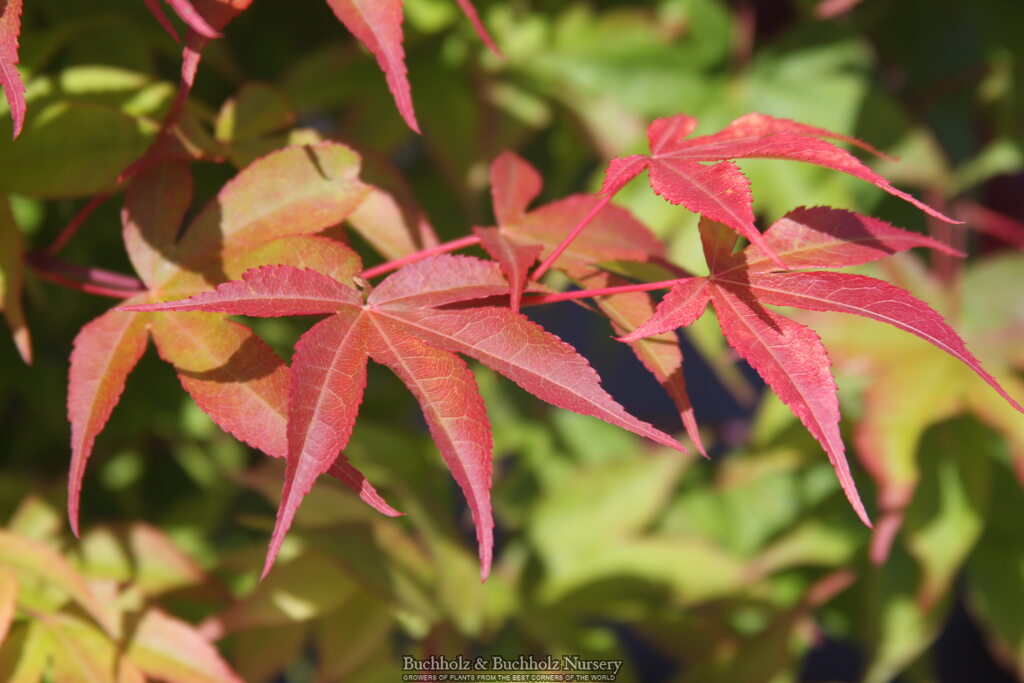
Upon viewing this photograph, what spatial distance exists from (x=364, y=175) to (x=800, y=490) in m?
0.63

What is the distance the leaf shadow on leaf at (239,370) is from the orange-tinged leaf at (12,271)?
81mm

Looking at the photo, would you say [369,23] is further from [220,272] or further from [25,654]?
[25,654]

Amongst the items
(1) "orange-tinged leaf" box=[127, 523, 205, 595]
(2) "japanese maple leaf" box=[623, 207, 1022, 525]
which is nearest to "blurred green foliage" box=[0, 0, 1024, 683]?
(1) "orange-tinged leaf" box=[127, 523, 205, 595]

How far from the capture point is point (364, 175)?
446mm

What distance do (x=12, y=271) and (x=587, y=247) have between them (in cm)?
24

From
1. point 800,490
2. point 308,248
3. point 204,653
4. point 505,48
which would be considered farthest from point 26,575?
point 800,490

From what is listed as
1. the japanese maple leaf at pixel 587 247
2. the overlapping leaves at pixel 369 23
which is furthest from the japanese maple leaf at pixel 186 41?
the japanese maple leaf at pixel 587 247

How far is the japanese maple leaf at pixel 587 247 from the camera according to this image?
0.34 meters

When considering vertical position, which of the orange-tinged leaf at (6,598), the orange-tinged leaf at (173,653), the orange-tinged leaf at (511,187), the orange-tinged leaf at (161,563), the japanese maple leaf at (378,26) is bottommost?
the orange-tinged leaf at (161,563)

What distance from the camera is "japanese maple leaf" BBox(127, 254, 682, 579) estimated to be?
294 mm

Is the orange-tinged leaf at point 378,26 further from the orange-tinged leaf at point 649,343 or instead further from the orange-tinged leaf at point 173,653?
the orange-tinged leaf at point 173,653

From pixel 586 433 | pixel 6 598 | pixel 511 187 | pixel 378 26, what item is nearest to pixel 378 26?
pixel 378 26

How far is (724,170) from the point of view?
31cm

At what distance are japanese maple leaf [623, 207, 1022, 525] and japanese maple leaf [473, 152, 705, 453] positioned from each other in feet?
0.12
